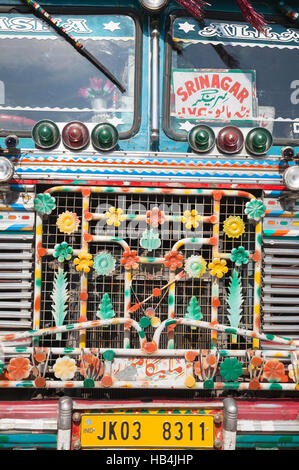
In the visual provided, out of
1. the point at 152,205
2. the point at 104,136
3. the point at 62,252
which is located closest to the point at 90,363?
the point at 62,252

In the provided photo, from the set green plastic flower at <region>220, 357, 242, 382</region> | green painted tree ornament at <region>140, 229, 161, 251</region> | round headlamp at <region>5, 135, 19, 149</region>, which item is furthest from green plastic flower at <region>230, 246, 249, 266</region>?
round headlamp at <region>5, 135, 19, 149</region>

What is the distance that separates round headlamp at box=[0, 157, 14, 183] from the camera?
3705 mm

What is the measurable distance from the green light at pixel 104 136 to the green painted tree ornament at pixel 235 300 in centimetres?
142

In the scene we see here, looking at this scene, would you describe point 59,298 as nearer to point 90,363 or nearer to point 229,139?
point 90,363

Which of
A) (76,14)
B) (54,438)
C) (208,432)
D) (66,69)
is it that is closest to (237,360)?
(208,432)

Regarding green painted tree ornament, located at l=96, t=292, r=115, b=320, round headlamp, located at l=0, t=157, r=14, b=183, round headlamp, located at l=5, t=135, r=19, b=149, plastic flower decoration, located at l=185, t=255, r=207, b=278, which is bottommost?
green painted tree ornament, located at l=96, t=292, r=115, b=320

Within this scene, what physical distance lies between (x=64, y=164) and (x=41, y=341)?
1438 mm

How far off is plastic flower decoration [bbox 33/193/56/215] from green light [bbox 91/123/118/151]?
1.86ft

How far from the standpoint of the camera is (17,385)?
3699mm

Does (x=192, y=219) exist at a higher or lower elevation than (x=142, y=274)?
higher

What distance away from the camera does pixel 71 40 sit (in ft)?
13.2

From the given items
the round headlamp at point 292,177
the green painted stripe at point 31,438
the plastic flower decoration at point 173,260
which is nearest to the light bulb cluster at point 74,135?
the plastic flower decoration at point 173,260

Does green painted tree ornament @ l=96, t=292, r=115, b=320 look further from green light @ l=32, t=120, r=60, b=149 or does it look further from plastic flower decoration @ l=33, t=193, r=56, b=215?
green light @ l=32, t=120, r=60, b=149

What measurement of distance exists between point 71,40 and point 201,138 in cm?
136
